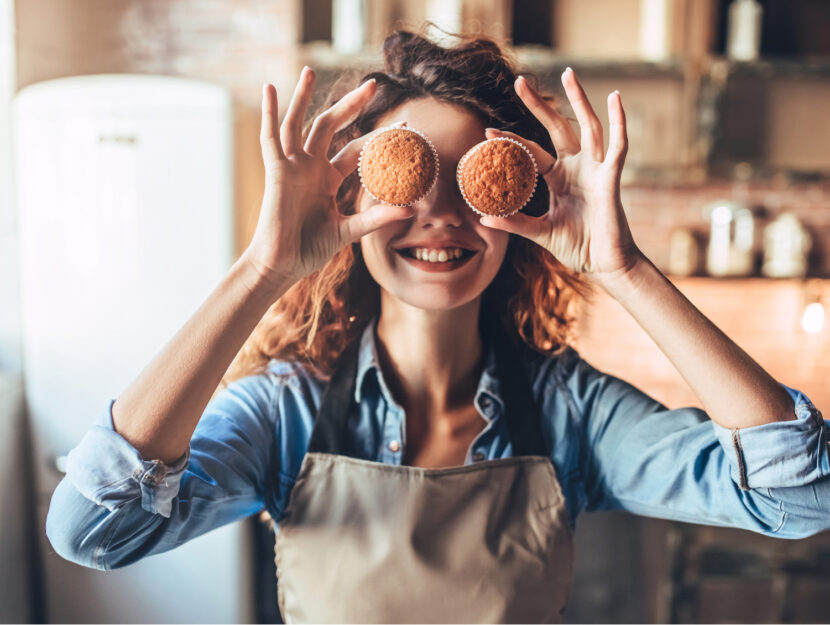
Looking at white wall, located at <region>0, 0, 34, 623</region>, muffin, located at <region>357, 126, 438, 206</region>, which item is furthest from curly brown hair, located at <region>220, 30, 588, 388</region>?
white wall, located at <region>0, 0, 34, 623</region>

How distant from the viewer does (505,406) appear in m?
1.06

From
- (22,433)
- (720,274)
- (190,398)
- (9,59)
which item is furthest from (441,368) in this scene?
(720,274)

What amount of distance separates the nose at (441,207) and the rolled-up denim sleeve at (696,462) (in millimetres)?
358

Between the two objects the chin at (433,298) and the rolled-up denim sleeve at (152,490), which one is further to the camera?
the chin at (433,298)

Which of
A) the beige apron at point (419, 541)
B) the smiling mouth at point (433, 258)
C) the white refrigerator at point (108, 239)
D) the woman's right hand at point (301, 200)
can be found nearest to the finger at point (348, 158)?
the woman's right hand at point (301, 200)

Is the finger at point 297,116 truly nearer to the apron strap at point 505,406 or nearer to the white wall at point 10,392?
the apron strap at point 505,406

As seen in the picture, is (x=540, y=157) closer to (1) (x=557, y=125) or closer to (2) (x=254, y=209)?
(1) (x=557, y=125)

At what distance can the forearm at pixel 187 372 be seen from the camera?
2.54 feet

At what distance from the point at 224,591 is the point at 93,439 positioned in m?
1.61

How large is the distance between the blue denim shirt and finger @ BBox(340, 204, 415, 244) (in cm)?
28

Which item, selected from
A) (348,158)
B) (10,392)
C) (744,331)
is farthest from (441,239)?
(744,331)

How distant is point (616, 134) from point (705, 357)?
28cm

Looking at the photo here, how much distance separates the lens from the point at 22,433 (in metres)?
2.02

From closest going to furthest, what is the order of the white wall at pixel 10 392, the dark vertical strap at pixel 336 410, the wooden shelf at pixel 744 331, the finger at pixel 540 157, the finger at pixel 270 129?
the finger at pixel 270 129, the finger at pixel 540 157, the dark vertical strap at pixel 336 410, the white wall at pixel 10 392, the wooden shelf at pixel 744 331
